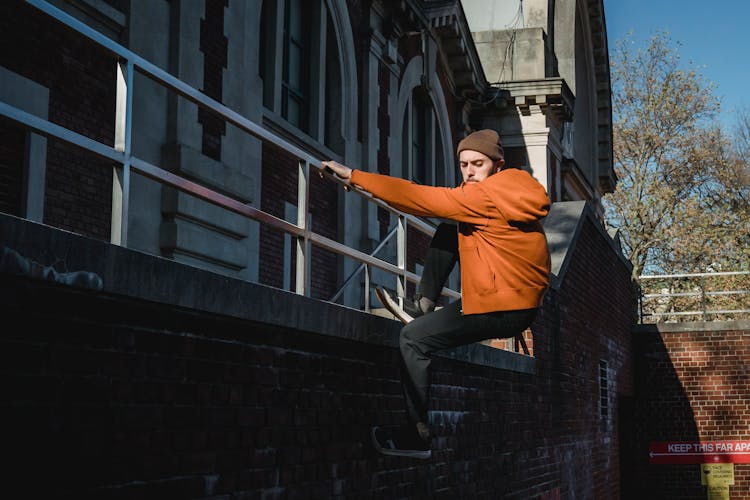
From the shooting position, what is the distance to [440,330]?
528 cm

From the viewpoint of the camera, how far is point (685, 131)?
4100 centimetres

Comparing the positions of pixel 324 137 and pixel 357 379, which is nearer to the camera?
pixel 357 379

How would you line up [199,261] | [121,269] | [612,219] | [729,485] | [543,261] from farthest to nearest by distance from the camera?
1. [612,219]
2. [729,485]
3. [199,261]
4. [543,261]
5. [121,269]

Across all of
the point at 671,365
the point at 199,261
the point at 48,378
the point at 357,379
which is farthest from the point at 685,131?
the point at 48,378

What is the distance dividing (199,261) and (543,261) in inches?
240

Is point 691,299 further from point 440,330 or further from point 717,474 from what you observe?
point 440,330

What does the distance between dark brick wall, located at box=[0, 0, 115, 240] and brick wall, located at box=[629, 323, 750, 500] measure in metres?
14.6

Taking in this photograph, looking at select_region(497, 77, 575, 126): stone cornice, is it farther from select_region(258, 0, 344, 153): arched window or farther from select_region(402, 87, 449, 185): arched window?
select_region(258, 0, 344, 153): arched window

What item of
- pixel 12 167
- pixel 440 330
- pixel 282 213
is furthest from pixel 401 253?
pixel 282 213

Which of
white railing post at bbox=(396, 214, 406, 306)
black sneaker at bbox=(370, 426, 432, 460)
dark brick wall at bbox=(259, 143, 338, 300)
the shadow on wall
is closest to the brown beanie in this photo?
black sneaker at bbox=(370, 426, 432, 460)

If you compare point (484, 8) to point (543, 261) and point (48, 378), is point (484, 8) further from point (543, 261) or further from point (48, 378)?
point (48, 378)

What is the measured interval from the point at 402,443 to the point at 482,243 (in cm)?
134

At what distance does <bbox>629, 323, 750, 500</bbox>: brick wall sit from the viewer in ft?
68.6

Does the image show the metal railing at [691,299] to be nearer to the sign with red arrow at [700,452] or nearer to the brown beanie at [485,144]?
the sign with red arrow at [700,452]
